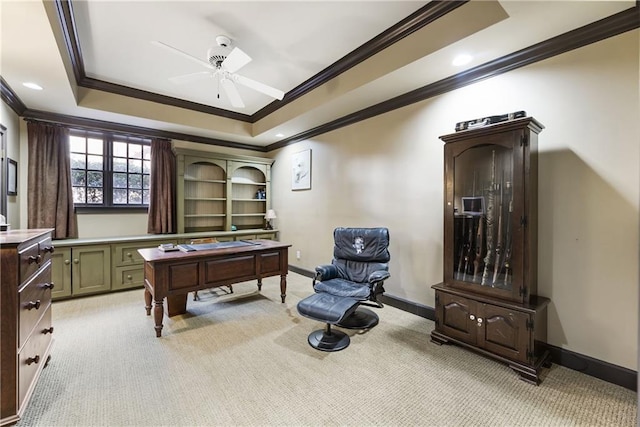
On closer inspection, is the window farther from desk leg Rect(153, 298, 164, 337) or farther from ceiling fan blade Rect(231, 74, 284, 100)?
ceiling fan blade Rect(231, 74, 284, 100)

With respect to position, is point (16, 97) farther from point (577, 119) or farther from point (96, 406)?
point (577, 119)

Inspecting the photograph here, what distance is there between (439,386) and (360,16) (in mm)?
3059

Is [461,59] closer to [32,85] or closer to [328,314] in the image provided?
[328,314]

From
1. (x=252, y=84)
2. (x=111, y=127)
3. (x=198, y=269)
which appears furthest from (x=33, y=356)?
(x=111, y=127)

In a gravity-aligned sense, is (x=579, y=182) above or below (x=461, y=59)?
below

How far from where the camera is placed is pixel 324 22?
2477 mm

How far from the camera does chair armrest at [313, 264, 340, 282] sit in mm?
3090

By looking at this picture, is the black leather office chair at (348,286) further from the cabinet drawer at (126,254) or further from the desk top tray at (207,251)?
the cabinet drawer at (126,254)

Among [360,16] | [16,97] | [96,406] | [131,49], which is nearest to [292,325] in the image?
[96,406]

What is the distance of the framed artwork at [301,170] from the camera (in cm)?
484

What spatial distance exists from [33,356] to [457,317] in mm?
3159

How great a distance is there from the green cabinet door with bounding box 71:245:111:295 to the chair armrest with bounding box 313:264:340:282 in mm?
3108

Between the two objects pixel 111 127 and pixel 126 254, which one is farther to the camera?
pixel 111 127

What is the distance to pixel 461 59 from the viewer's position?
2.45 metres
